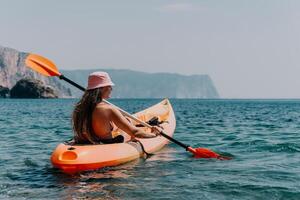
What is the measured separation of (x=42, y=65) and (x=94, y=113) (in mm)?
3432

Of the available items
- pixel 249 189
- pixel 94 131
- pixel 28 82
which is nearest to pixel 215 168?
pixel 249 189

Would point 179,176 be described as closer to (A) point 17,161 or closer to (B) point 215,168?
(B) point 215,168

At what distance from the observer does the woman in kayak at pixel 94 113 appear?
340 inches

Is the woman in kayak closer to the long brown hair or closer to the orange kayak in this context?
the long brown hair

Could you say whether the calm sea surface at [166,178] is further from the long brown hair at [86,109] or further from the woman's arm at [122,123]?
the long brown hair at [86,109]

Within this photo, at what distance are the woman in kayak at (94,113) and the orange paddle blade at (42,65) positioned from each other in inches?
110

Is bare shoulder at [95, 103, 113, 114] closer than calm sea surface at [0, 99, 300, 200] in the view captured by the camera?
No

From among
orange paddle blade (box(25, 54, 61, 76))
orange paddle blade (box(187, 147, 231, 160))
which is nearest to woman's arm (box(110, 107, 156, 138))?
orange paddle blade (box(187, 147, 231, 160))

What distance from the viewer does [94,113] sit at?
346 inches

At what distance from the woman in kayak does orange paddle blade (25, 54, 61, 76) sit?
280cm

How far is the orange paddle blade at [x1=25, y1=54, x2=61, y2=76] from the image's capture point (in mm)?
11375

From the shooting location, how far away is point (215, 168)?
936 cm

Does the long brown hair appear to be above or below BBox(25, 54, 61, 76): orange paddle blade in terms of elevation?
below

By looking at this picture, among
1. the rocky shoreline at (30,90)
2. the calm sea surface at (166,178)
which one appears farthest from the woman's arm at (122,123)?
the rocky shoreline at (30,90)
